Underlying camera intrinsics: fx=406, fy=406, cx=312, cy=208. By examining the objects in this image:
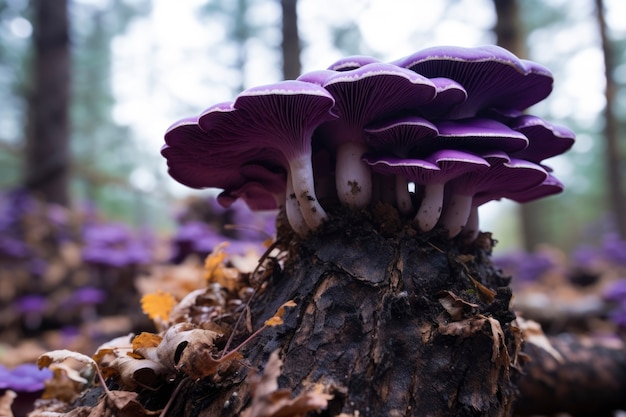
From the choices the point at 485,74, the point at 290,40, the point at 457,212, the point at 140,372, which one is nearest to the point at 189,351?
the point at 140,372

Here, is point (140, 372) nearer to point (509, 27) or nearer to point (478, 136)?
point (478, 136)

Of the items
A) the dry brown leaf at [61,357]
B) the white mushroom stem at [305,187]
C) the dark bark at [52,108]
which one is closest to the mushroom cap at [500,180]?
the white mushroom stem at [305,187]

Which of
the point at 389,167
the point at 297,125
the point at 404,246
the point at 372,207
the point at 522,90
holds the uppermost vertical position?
the point at 522,90

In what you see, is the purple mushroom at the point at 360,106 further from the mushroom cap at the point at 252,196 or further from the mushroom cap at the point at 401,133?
the mushroom cap at the point at 252,196

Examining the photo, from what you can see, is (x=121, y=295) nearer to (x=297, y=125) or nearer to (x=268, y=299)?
(x=268, y=299)

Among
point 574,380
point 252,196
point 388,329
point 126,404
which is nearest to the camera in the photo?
point 126,404

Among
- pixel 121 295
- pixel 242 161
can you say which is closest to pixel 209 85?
pixel 121 295
